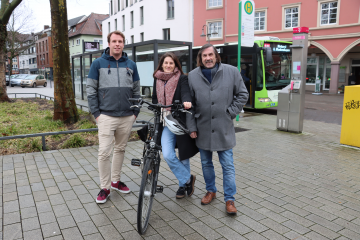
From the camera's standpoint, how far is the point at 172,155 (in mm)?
3664

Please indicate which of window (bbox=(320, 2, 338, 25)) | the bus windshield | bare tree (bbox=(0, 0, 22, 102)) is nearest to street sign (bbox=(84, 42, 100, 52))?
bare tree (bbox=(0, 0, 22, 102))

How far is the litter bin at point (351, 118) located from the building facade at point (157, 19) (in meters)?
27.3

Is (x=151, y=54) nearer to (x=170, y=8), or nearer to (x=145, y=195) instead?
(x=145, y=195)

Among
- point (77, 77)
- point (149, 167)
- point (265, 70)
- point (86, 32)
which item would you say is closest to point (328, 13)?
point (265, 70)

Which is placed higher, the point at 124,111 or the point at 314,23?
the point at 314,23

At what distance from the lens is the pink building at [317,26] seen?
23375 mm

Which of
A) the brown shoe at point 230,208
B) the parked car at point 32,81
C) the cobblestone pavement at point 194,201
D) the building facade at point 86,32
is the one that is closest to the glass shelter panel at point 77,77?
the cobblestone pavement at point 194,201

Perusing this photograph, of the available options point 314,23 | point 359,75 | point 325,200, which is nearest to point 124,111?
point 325,200

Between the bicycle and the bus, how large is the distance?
367 inches

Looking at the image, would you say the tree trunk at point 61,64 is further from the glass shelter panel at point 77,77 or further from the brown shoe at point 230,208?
the glass shelter panel at point 77,77

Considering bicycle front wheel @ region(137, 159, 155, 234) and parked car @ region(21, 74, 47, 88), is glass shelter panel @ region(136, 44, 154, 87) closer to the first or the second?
bicycle front wheel @ region(137, 159, 155, 234)

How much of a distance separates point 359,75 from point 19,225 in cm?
2850

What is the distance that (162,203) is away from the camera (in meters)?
3.90

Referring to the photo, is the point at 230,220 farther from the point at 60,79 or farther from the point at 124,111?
the point at 60,79
